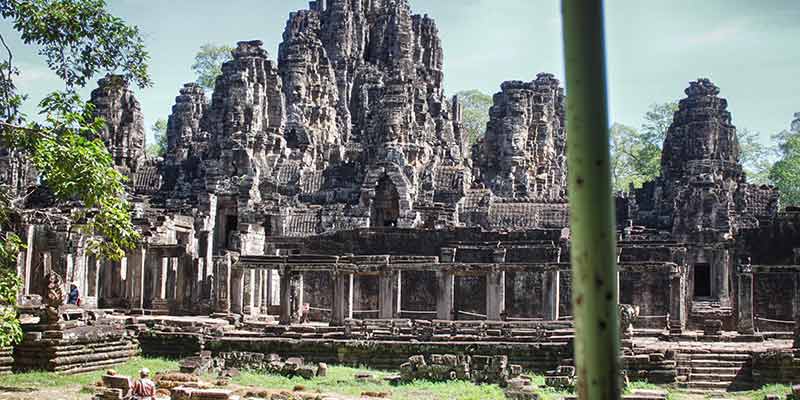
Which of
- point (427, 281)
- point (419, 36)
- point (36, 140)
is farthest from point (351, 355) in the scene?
point (419, 36)

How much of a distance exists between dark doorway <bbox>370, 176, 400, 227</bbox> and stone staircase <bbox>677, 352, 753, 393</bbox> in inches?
689

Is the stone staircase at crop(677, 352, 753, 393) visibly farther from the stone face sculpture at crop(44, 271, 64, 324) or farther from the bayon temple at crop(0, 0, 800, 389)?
the stone face sculpture at crop(44, 271, 64, 324)

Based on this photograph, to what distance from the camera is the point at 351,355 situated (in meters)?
24.4

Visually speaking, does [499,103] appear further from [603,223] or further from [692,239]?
[603,223]

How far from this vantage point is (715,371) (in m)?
22.7

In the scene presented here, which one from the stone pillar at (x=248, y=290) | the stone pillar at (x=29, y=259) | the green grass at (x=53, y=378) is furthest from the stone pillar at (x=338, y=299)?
the stone pillar at (x=29, y=259)

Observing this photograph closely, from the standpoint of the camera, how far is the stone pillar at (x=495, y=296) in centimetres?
2820

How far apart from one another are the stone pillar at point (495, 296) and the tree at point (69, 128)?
44.6 feet

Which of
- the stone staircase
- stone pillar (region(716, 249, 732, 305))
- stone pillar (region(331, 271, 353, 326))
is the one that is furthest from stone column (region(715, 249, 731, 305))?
stone pillar (region(331, 271, 353, 326))

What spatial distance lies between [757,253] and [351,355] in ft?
48.3

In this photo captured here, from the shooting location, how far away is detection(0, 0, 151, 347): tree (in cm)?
1481

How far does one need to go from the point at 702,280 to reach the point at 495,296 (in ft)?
42.2

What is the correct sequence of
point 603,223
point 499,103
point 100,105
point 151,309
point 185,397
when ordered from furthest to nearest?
point 499,103, point 100,105, point 151,309, point 185,397, point 603,223

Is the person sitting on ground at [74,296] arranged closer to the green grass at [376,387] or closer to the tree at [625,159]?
the green grass at [376,387]
